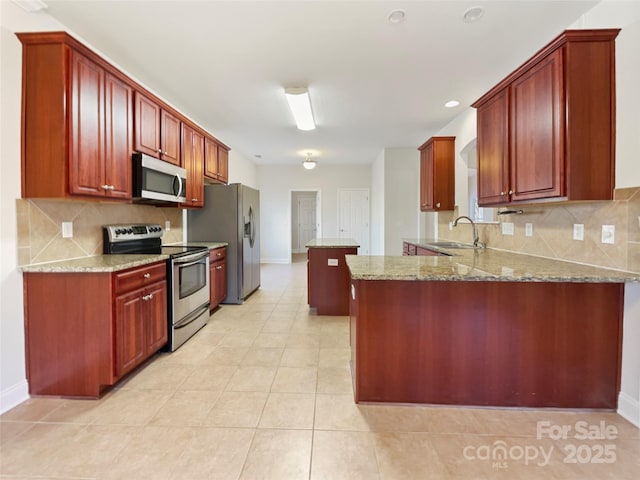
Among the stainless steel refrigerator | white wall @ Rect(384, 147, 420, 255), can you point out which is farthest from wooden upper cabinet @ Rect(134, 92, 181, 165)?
white wall @ Rect(384, 147, 420, 255)

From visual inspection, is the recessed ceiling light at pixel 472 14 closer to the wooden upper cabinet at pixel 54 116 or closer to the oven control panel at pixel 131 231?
the wooden upper cabinet at pixel 54 116

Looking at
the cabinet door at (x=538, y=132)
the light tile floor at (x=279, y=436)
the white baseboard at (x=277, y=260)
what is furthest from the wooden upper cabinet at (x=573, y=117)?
the white baseboard at (x=277, y=260)

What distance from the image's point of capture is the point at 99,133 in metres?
2.27

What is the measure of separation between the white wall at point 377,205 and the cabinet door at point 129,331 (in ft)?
16.4

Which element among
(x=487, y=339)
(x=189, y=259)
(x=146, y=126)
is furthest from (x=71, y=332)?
(x=487, y=339)

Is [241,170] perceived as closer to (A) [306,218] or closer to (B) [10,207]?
(A) [306,218]

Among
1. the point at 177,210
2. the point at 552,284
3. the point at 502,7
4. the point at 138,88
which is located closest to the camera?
the point at 552,284

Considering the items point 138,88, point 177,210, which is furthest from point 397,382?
point 177,210

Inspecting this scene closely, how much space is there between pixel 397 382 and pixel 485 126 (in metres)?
2.28

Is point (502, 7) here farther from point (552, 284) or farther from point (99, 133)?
point (99, 133)

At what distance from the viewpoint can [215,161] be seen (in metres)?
4.55

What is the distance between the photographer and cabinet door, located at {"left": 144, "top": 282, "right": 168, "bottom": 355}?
249 cm

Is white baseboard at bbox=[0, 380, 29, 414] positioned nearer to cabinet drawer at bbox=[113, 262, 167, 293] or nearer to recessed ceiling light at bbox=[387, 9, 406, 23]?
cabinet drawer at bbox=[113, 262, 167, 293]

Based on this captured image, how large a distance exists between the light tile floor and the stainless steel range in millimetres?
541
